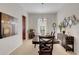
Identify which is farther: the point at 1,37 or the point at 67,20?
the point at 67,20

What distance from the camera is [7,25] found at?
340 centimetres

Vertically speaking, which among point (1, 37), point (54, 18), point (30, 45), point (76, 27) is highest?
point (54, 18)

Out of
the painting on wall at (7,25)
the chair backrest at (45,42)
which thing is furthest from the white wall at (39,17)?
the painting on wall at (7,25)

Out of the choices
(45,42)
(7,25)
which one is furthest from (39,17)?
(7,25)

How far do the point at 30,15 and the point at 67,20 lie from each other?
4.53 feet

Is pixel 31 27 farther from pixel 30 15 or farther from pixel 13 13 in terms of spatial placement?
pixel 13 13

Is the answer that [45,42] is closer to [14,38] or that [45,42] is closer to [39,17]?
[39,17]

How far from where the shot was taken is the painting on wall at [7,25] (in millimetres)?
3217

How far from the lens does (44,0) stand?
6.57 ft

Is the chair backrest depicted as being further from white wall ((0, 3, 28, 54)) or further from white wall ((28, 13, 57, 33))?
white wall ((0, 3, 28, 54))

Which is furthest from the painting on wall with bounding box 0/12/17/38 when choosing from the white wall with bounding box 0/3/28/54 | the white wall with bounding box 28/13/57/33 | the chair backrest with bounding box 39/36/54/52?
the chair backrest with bounding box 39/36/54/52

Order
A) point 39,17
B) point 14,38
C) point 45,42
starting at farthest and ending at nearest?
1. point 14,38
2. point 39,17
3. point 45,42

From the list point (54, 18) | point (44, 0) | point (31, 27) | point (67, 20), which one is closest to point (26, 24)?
point (31, 27)

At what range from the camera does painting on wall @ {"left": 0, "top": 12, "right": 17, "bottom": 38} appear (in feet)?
10.6
